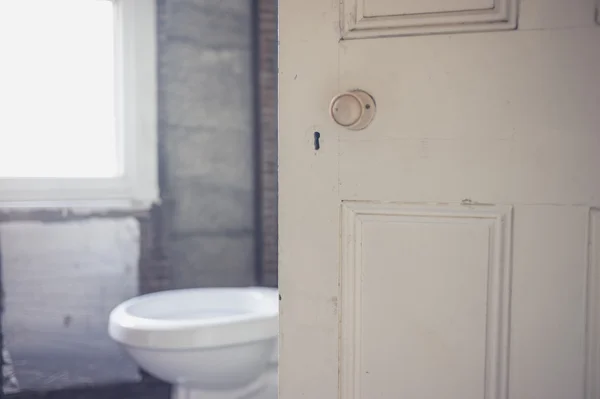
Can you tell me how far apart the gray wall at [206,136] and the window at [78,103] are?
0.06m

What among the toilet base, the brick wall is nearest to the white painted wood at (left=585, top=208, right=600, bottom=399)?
the toilet base

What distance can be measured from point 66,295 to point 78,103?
0.72 metres

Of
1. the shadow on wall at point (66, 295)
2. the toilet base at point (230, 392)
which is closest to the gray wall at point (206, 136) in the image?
the shadow on wall at point (66, 295)

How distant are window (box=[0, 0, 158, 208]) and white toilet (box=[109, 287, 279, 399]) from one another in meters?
0.56

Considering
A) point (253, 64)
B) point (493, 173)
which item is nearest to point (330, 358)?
point (493, 173)

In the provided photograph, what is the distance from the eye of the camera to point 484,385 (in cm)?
81

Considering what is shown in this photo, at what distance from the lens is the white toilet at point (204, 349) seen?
145 centimetres

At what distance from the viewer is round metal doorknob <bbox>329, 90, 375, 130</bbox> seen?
2.64 feet

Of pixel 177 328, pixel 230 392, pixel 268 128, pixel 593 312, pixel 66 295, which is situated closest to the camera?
pixel 593 312

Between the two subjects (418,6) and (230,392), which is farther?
(230,392)

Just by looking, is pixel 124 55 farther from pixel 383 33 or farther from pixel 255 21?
pixel 383 33

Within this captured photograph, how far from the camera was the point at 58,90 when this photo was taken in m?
2.02

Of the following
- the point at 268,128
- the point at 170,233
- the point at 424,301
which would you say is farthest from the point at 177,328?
the point at 268,128

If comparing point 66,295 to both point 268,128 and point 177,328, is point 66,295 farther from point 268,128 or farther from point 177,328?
point 268,128
